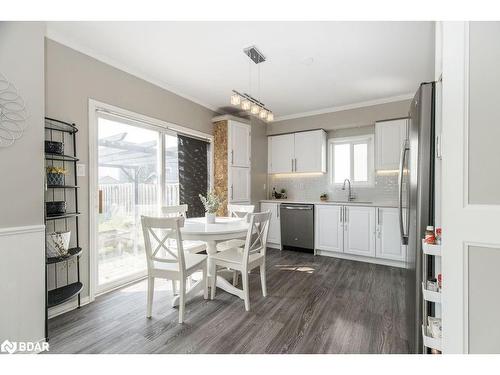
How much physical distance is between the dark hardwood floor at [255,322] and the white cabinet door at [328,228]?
999 millimetres

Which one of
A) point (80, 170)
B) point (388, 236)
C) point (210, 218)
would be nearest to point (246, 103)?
point (210, 218)

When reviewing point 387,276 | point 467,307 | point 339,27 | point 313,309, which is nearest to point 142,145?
point 339,27

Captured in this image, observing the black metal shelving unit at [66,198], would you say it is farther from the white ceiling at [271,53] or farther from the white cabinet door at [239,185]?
the white cabinet door at [239,185]

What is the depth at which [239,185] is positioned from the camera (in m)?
4.23

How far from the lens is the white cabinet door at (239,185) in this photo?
4043 mm

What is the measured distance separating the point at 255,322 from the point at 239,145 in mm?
2968

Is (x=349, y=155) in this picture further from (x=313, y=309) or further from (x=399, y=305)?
(x=313, y=309)

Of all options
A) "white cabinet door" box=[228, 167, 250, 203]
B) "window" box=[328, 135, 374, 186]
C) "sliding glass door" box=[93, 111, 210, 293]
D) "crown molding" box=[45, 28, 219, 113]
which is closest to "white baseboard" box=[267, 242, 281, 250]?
"white cabinet door" box=[228, 167, 250, 203]

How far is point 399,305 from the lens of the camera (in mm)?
2318

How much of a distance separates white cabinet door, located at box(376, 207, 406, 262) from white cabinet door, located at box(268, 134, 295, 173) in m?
1.86

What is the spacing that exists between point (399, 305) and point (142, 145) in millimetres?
3520

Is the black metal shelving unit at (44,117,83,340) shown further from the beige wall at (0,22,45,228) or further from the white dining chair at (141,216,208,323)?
the white dining chair at (141,216,208,323)

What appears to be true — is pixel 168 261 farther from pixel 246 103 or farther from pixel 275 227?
pixel 275 227

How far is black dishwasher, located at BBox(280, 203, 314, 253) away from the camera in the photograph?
412cm
